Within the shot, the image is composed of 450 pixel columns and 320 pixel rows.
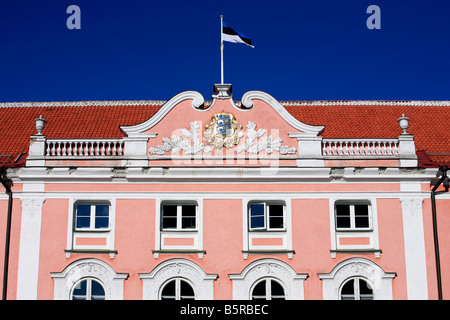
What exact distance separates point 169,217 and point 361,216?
6.28 m

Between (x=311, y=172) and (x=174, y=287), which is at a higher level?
(x=311, y=172)

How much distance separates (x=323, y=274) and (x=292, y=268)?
0.99 metres

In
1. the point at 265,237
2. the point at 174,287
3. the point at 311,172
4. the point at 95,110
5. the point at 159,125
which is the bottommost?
the point at 174,287

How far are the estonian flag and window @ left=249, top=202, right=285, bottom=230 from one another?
5.78 m

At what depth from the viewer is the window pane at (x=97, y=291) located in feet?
64.3

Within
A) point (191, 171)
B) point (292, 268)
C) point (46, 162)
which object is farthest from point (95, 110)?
point (292, 268)

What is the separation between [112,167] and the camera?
66.3 feet

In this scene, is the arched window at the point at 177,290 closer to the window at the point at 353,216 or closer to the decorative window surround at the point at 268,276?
the decorative window surround at the point at 268,276

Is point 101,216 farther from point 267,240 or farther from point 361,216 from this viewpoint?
point 361,216

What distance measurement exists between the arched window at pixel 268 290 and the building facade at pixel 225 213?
36 mm

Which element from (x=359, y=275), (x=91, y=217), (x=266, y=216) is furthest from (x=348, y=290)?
(x=91, y=217)

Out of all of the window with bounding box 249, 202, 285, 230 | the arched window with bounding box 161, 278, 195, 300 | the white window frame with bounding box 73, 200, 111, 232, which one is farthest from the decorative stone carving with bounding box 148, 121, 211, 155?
the arched window with bounding box 161, 278, 195, 300

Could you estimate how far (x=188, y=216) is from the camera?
20250mm

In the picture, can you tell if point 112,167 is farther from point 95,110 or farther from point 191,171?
point 95,110
